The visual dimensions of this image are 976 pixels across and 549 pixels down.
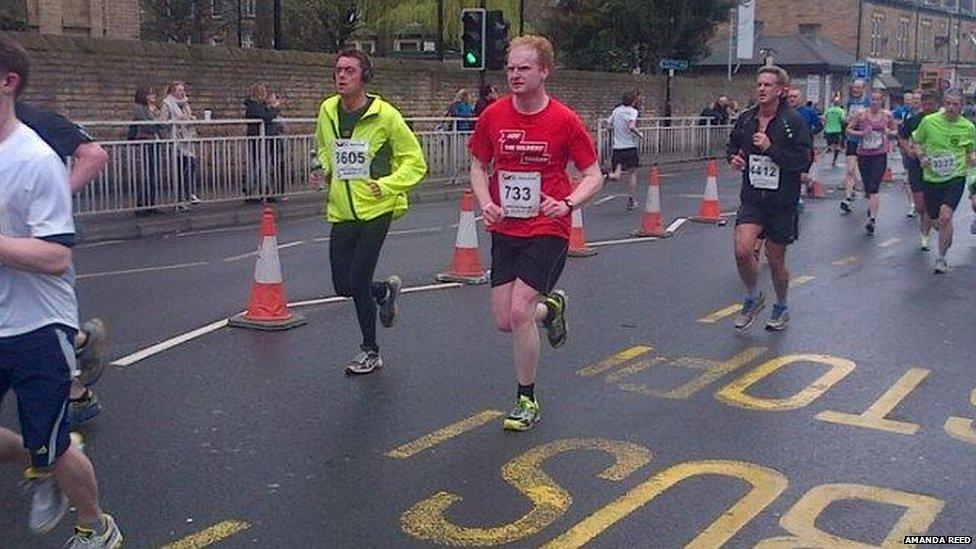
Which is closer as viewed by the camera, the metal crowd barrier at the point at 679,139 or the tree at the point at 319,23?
the metal crowd barrier at the point at 679,139

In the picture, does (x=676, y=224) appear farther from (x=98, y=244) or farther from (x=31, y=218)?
(x=31, y=218)

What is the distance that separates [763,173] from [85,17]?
22.2 meters

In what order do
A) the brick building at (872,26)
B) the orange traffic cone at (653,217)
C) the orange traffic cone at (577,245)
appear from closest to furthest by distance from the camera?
1. the orange traffic cone at (577,245)
2. the orange traffic cone at (653,217)
3. the brick building at (872,26)

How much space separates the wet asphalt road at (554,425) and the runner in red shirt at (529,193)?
0.56m

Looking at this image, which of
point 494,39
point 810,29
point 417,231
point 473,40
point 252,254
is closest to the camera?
point 252,254

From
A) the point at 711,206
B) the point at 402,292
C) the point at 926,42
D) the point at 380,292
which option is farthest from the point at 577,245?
the point at 926,42

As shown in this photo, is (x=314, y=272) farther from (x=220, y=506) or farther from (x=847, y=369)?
(x=220, y=506)

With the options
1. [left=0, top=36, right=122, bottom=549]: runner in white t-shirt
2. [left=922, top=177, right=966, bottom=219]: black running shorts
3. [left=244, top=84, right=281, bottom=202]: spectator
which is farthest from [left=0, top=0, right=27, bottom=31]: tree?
[left=0, top=36, right=122, bottom=549]: runner in white t-shirt

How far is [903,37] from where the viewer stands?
6938 cm

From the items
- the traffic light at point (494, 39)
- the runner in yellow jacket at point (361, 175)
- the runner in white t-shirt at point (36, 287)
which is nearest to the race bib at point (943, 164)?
the runner in yellow jacket at point (361, 175)

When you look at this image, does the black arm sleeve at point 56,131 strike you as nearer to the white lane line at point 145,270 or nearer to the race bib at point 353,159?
the race bib at point 353,159

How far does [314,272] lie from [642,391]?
17.2ft

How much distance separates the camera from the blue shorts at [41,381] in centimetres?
373

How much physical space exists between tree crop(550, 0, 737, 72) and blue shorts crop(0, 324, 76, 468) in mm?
35735
